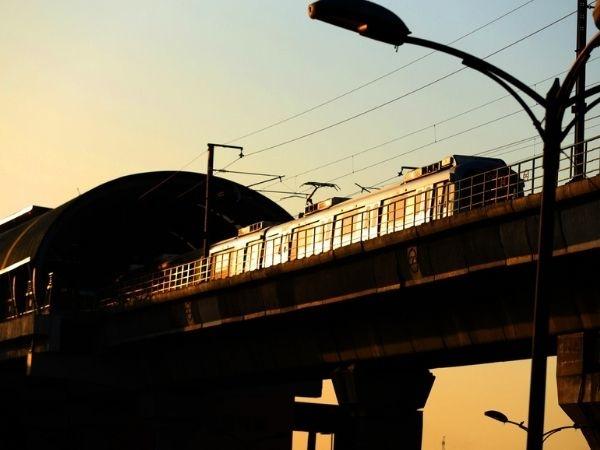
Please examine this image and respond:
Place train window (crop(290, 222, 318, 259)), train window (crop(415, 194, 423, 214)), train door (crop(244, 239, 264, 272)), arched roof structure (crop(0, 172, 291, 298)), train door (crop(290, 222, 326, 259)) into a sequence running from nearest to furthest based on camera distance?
train window (crop(415, 194, 423, 214))
train door (crop(290, 222, 326, 259))
train window (crop(290, 222, 318, 259))
train door (crop(244, 239, 264, 272))
arched roof structure (crop(0, 172, 291, 298))

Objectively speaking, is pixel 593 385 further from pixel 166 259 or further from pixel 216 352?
pixel 166 259

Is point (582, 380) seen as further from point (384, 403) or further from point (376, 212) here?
point (376, 212)

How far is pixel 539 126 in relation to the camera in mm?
21172

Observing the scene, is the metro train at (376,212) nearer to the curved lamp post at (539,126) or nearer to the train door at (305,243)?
the train door at (305,243)

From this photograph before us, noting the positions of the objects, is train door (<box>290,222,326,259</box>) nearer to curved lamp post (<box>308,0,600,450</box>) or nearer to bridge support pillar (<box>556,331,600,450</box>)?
bridge support pillar (<box>556,331,600,450</box>)

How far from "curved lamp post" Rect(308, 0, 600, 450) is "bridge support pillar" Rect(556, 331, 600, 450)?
1154 cm

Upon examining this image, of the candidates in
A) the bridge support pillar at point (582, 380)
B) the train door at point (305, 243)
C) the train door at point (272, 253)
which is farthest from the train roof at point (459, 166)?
the bridge support pillar at point (582, 380)

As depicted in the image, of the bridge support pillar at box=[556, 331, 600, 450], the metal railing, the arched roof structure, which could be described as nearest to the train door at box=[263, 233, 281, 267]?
the metal railing

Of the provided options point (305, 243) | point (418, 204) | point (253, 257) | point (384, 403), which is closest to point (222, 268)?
point (253, 257)

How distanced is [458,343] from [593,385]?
7038mm

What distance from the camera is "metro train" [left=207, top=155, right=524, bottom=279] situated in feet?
149

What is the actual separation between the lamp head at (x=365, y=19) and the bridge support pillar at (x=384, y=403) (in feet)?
78.8

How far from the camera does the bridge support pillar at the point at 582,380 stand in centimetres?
3158

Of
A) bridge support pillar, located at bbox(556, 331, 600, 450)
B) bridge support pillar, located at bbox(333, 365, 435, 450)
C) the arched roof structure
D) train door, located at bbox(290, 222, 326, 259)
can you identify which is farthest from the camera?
the arched roof structure
